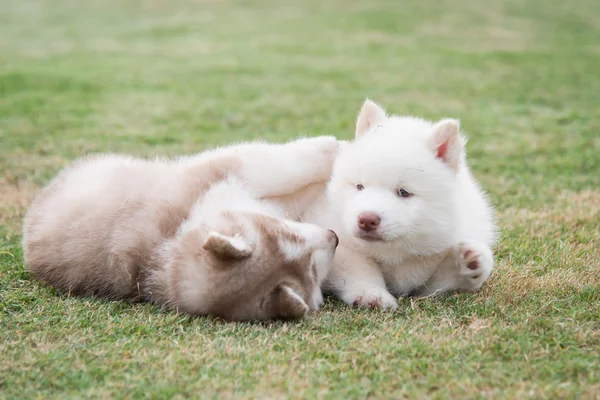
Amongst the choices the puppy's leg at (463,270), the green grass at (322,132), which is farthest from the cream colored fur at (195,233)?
the puppy's leg at (463,270)

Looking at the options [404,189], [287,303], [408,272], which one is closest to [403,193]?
[404,189]

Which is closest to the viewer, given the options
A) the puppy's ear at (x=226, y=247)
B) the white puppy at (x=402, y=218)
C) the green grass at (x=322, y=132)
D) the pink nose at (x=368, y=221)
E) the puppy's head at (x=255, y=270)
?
the green grass at (x=322, y=132)

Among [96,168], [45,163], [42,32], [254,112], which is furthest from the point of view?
[42,32]

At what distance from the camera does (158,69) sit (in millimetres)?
13164

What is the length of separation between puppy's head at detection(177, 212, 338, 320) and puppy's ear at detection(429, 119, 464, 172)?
2.81 feet

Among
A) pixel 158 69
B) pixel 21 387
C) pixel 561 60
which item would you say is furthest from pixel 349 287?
pixel 561 60

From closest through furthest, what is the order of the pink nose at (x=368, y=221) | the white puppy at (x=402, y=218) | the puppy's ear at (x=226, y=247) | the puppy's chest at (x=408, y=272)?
the puppy's ear at (x=226, y=247) < the pink nose at (x=368, y=221) < the white puppy at (x=402, y=218) < the puppy's chest at (x=408, y=272)

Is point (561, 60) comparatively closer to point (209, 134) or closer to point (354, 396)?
point (209, 134)

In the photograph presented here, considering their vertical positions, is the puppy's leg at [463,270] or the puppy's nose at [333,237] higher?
the puppy's nose at [333,237]

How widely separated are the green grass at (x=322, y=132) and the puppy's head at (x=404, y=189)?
428mm

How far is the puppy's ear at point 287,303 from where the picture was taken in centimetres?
371

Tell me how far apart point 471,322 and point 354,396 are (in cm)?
105

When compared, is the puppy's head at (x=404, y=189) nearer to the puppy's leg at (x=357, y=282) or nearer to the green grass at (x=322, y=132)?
the puppy's leg at (x=357, y=282)

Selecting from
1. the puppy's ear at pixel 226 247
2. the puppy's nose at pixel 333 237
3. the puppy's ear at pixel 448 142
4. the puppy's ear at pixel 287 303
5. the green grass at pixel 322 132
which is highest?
the puppy's ear at pixel 448 142
